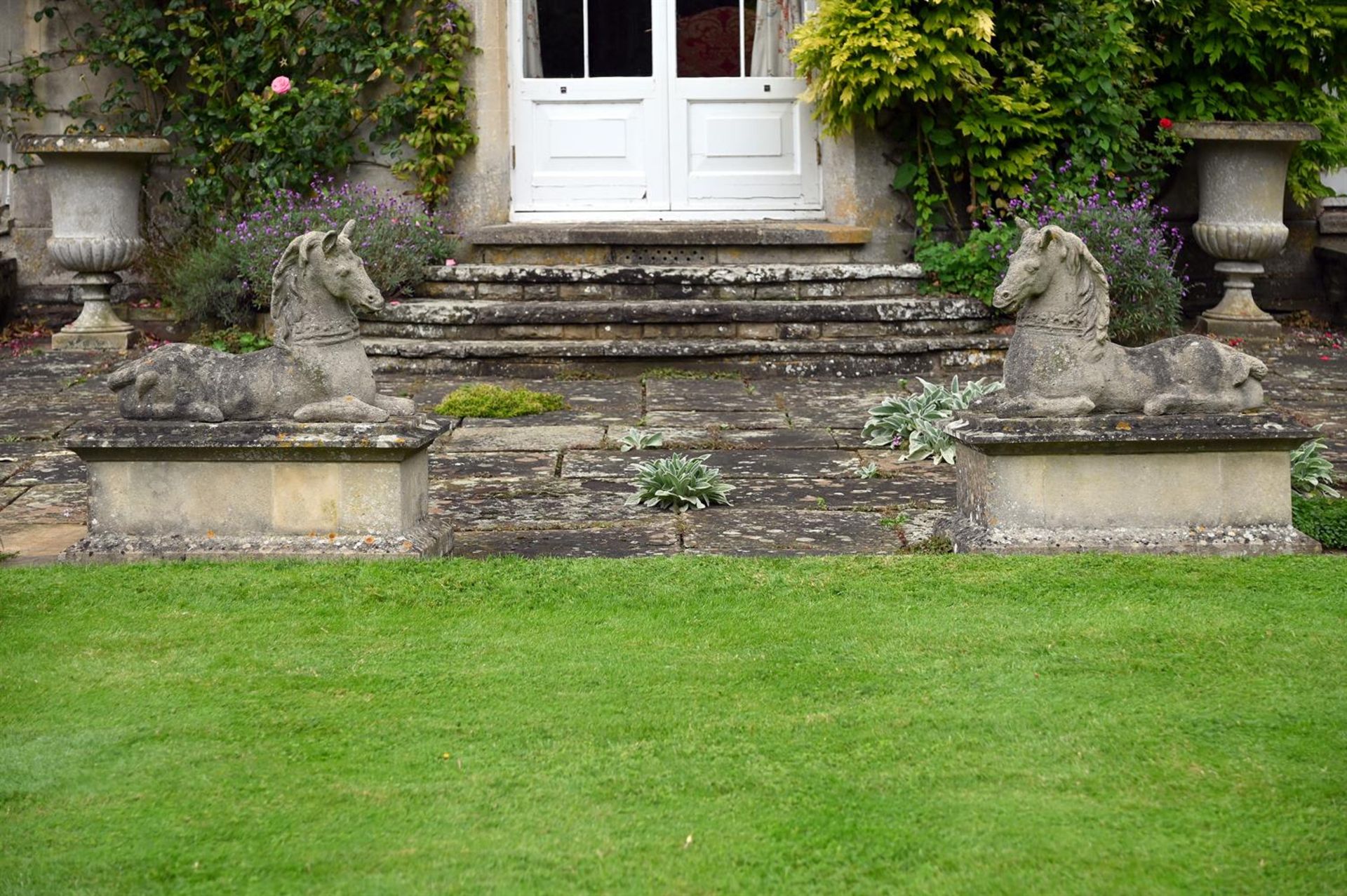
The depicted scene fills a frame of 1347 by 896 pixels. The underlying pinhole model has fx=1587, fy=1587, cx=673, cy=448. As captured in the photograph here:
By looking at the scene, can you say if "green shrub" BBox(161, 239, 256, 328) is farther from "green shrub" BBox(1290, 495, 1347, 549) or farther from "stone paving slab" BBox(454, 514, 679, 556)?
"green shrub" BBox(1290, 495, 1347, 549)

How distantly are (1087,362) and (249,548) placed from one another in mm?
2988

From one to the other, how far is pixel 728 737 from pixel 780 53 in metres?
8.27

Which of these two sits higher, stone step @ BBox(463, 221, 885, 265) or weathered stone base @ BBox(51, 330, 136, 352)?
stone step @ BBox(463, 221, 885, 265)

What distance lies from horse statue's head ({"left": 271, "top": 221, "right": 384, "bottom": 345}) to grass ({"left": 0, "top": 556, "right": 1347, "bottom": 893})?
2.93ft

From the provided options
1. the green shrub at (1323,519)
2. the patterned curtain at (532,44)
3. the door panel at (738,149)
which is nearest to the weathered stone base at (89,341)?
the patterned curtain at (532,44)

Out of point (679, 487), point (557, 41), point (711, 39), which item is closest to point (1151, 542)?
point (679, 487)

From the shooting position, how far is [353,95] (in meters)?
10.9

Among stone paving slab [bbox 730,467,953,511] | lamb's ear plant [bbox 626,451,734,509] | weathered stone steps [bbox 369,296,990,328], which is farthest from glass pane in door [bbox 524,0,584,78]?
lamb's ear plant [bbox 626,451,734,509]

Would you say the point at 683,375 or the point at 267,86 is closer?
the point at 683,375

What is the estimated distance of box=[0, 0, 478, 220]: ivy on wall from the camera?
1089 cm

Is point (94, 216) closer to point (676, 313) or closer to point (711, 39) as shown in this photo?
point (676, 313)

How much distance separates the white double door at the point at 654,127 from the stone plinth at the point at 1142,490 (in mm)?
6139

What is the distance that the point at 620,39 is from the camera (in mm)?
11383

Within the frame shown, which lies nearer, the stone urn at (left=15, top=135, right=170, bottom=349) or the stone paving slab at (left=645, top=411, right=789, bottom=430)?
the stone paving slab at (left=645, top=411, right=789, bottom=430)
